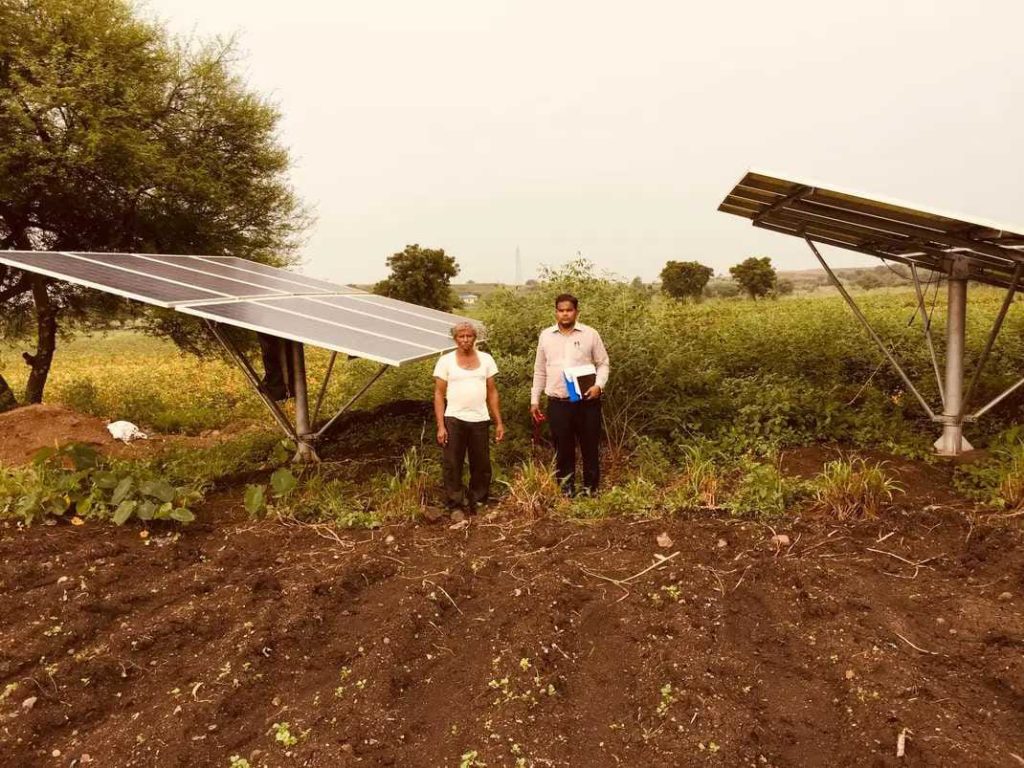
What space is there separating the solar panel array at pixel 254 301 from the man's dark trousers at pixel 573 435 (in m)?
1.29

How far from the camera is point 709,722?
316 centimetres

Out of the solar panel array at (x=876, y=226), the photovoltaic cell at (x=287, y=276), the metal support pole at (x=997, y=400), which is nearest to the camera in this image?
the solar panel array at (x=876, y=226)

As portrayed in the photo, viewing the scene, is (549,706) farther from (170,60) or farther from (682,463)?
(170,60)

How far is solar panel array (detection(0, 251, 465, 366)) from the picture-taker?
5.79 m

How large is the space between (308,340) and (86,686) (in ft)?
9.13

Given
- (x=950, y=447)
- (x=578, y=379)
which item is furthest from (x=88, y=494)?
(x=950, y=447)

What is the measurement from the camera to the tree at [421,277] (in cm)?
2722

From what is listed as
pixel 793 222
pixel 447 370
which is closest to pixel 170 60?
pixel 447 370

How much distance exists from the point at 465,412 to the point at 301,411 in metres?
2.42

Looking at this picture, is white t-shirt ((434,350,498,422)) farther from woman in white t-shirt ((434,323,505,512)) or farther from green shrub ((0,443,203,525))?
green shrub ((0,443,203,525))

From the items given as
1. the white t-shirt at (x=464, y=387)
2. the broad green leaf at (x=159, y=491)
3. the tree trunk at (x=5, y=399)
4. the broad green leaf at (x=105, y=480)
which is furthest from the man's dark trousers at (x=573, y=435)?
the tree trunk at (x=5, y=399)

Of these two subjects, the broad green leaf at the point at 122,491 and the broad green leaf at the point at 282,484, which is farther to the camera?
the broad green leaf at the point at 282,484

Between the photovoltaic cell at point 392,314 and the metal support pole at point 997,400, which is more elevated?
the photovoltaic cell at point 392,314

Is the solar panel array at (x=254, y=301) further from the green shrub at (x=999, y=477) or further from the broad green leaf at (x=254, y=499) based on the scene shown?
the green shrub at (x=999, y=477)
